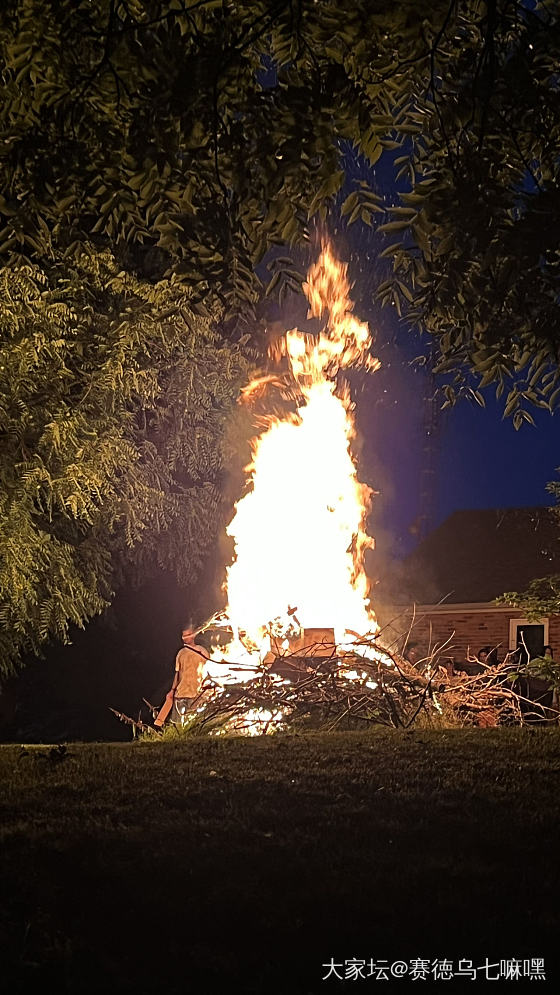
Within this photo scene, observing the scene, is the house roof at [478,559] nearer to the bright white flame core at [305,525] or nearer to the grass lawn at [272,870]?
the bright white flame core at [305,525]

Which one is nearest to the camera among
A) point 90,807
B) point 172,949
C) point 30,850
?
point 172,949

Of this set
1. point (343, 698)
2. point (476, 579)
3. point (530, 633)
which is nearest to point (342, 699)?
point (343, 698)

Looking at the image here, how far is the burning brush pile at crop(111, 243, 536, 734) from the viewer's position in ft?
33.8

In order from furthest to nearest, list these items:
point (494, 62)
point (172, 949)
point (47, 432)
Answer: point (47, 432) < point (494, 62) < point (172, 949)

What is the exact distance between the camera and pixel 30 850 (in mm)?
5348

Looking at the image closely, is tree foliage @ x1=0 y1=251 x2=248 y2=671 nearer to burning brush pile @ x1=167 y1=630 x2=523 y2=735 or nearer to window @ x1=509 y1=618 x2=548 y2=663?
burning brush pile @ x1=167 y1=630 x2=523 y2=735

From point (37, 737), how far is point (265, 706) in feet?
46.5

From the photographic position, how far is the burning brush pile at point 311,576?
405 inches

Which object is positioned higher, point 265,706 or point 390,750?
point 265,706

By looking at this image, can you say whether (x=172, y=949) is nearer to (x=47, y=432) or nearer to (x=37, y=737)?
(x=47, y=432)

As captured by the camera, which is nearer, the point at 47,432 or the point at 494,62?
A: the point at 494,62

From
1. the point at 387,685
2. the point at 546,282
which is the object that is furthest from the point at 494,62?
the point at 387,685

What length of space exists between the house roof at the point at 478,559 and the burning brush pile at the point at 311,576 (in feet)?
44.4

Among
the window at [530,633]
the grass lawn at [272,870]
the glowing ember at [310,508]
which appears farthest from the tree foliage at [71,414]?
the window at [530,633]
